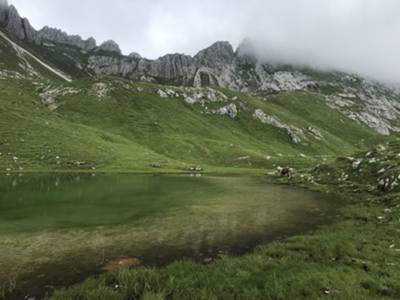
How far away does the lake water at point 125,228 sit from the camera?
67.5 feet

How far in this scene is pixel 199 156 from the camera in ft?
529

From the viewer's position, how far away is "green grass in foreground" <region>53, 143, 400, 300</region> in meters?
15.5

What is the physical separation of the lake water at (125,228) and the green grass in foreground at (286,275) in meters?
2.45

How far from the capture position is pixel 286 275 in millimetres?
17766

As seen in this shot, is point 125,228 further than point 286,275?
Yes

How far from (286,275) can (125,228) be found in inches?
665

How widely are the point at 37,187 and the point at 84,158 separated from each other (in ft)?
193

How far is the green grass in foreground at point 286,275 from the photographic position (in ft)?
50.8

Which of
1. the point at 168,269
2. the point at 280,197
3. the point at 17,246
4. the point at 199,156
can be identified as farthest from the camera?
the point at 199,156

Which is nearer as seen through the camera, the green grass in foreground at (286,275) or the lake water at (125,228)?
the green grass in foreground at (286,275)

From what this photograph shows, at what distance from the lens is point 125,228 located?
30.1 meters

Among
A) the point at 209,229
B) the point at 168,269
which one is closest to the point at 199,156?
the point at 209,229

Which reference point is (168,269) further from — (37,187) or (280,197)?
(37,187)

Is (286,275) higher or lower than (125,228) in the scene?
higher
